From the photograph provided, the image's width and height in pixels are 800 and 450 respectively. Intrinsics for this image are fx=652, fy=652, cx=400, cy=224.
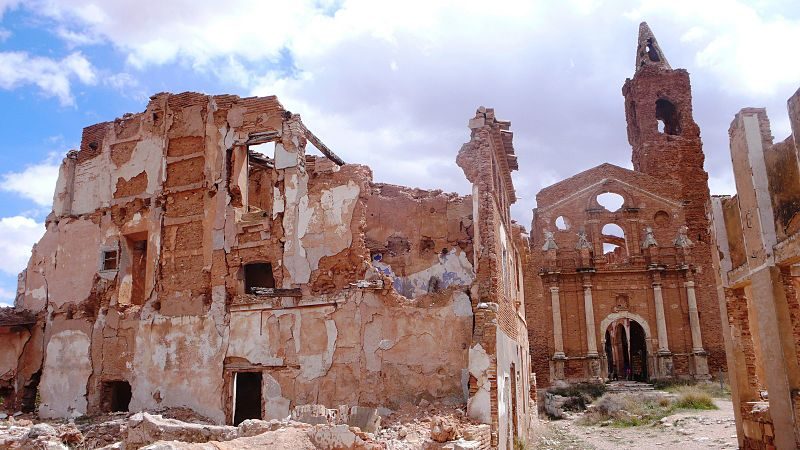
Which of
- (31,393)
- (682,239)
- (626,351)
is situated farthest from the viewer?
(626,351)

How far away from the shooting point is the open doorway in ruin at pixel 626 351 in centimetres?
3041

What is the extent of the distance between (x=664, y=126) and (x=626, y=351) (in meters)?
12.5

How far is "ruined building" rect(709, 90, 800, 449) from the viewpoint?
33.6 feet

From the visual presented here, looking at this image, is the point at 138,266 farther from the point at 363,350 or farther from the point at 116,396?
the point at 363,350

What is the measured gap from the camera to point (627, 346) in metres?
34.7

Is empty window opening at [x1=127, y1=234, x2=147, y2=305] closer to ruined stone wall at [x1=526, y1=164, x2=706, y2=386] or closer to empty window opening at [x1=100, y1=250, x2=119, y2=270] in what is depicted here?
empty window opening at [x1=100, y1=250, x2=119, y2=270]

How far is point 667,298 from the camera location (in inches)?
1088

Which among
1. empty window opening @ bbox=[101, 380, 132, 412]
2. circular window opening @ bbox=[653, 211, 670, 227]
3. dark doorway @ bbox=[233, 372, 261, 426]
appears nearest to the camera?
empty window opening @ bbox=[101, 380, 132, 412]

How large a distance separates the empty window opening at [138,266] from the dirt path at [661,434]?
9699 millimetres

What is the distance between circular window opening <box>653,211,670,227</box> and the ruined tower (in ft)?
3.68

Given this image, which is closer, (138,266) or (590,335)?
(138,266)

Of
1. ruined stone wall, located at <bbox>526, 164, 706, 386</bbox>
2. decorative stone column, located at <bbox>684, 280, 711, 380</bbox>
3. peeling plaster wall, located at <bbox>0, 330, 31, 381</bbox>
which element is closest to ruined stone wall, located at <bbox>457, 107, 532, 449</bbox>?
peeling plaster wall, located at <bbox>0, 330, 31, 381</bbox>

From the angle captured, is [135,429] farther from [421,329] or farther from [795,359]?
[795,359]

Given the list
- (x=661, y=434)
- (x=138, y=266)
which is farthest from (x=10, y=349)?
(x=661, y=434)
